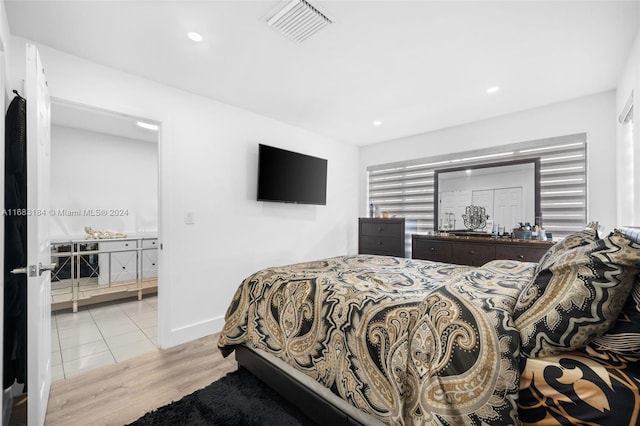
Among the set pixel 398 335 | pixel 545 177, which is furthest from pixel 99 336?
pixel 545 177

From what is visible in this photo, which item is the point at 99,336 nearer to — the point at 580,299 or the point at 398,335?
the point at 398,335

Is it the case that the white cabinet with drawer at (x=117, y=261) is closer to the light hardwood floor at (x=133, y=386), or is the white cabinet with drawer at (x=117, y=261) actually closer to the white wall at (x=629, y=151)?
the light hardwood floor at (x=133, y=386)

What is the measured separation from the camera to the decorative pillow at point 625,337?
889 millimetres

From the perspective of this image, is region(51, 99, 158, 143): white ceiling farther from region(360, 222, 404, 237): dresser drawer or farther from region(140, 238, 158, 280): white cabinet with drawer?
region(360, 222, 404, 237): dresser drawer

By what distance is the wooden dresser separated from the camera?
2910 millimetres

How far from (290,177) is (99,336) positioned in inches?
106

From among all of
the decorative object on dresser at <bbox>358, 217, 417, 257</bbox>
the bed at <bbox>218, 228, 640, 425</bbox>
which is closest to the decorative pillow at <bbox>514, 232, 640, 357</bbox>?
the bed at <bbox>218, 228, 640, 425</bbox>

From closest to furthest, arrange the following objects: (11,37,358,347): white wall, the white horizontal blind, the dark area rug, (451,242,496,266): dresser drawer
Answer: the dark area rug
(11,37,358,347): white wall
the white horizontal blind
(451,242,496,266): dresser drawer

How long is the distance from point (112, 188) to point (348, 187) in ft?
12.6

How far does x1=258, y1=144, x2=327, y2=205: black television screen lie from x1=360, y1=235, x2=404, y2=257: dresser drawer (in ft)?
2.94

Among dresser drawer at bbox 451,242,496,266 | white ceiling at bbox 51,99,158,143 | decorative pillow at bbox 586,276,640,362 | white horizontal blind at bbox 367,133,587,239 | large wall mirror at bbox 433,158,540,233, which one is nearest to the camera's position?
decorative pillow at bbox 586,276,640,362

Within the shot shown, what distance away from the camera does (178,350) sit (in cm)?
264

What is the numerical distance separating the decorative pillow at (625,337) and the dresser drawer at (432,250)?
2.59 metres

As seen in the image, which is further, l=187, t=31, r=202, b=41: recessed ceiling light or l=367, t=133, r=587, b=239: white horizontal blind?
l=367, t=133, r=587, b=239: white horizontal blind
